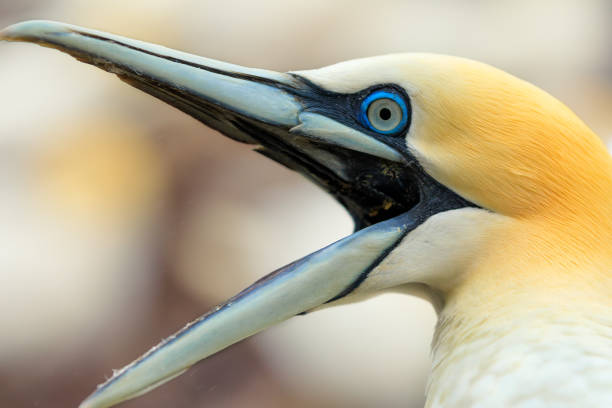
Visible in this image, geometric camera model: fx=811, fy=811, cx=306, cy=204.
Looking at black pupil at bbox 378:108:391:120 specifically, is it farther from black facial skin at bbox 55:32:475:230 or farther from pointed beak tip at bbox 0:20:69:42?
pointed beak tip at bbox 0:20:69:42

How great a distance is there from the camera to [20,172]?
771 centimetres

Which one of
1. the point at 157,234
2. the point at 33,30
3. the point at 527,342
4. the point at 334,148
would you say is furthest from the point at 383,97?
the point at 157,234

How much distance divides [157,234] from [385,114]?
18.5ft

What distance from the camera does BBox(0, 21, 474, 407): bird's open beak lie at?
2002mm

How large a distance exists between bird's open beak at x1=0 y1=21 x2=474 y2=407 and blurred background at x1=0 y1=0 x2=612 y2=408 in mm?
4776

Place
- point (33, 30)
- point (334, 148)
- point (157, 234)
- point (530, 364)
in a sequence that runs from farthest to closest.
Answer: point (157, 234)
point (334, 148)
point (33, 30)
point (530, 364)

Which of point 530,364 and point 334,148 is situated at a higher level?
point 334,148

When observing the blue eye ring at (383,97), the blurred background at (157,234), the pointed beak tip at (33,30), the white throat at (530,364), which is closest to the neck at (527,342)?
the white throat at (530,364)

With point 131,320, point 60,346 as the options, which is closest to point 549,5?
point 131,320

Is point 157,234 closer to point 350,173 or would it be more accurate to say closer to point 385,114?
point 350,173

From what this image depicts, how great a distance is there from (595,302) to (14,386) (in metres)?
6.07

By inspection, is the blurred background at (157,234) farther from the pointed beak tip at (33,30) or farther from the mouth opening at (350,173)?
the pointed beak tip at (33,30)

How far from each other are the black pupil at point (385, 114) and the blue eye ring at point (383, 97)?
3cm

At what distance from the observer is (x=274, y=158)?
2395 mm
